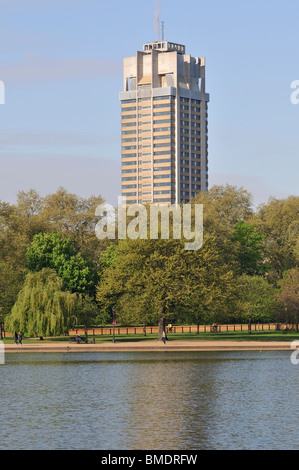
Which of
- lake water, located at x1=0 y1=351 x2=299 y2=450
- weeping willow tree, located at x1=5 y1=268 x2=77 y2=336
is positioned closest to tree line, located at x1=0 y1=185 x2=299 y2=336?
weeping willow tree, located at x1=5 y1=268 x2=77 y2=336

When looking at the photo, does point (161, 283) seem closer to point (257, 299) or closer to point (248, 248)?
point (257, 299)

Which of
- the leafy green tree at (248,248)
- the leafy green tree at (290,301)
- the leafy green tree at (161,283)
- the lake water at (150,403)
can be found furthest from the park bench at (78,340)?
the leafy green tree at (248,248)

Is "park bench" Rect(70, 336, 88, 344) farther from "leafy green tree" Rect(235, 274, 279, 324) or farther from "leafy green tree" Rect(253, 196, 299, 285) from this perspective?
"leafy green tree" Rect(253, 196, 299, 285)

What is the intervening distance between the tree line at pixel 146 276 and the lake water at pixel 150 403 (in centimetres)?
1753

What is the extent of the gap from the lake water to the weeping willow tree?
1509cm

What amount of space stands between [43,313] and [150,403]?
4213cm

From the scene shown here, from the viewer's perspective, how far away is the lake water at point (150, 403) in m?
28.8

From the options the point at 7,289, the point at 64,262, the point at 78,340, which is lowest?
the point at 78,340

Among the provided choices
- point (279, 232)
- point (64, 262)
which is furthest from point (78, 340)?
point (279, 232)

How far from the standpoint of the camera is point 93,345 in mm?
75312

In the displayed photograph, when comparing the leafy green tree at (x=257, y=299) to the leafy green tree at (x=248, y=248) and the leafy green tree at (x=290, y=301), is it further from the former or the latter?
the leafy green tree at (x=248, y=248)

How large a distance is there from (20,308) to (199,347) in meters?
18.1

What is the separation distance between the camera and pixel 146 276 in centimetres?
8131
